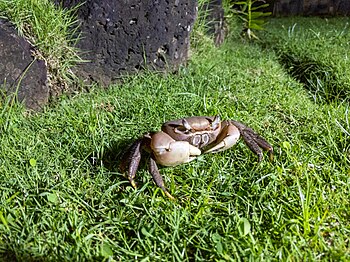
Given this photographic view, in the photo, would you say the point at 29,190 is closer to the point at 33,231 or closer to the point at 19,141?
the point at 33,231

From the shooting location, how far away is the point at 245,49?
4.66 m

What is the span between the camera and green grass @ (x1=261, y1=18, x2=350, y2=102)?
358 centimetres

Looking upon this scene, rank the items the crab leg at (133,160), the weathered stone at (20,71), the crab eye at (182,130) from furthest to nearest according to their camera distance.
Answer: the weathered stone at (20,71)
the crab eye at (182,130)
the crab leg at (133,160)

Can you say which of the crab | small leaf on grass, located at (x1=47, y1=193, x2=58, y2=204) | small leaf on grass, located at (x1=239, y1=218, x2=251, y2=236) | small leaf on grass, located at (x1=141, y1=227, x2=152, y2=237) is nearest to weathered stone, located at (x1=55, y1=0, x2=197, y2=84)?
the crab

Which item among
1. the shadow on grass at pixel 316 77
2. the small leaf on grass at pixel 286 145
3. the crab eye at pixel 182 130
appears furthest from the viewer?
the shadow on grass at pixel 316 77

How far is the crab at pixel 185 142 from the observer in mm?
2150

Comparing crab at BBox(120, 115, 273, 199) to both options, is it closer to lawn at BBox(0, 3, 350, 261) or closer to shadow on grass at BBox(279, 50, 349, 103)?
lawn at BBox(0, 3, 350, 261)

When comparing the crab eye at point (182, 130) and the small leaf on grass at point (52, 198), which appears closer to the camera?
the small leaf on grass at point (52, 198)

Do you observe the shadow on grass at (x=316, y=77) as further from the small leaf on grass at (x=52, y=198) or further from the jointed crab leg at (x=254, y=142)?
the small leaf on grass at (x=52, y=198)

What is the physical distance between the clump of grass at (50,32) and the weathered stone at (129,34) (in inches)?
3.3

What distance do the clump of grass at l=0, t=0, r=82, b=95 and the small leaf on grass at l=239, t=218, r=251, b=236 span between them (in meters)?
1.80

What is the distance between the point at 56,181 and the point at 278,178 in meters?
1.06

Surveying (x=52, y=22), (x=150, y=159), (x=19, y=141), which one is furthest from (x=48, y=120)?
(x=150, y=159)

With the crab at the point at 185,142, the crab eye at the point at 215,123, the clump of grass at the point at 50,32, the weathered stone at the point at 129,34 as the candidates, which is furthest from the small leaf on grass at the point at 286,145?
the clump of grass at the point at 50,32
